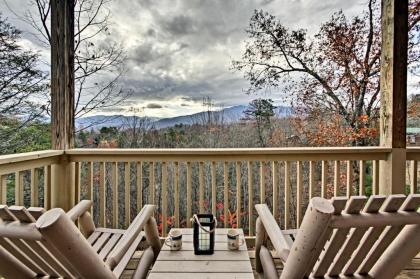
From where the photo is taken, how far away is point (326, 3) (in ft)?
13.1

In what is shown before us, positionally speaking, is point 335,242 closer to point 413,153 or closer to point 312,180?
point 312,180

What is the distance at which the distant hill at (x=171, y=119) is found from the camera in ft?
12.9

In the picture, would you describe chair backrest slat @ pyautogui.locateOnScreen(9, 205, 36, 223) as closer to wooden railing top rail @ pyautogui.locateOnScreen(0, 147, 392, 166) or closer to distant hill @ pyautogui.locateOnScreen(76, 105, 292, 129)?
wooden railing top rail @ pyautogui.locateOnScreen(0, 147, 392, 166)

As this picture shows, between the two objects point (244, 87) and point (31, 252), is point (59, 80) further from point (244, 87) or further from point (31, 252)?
point (244, 87)

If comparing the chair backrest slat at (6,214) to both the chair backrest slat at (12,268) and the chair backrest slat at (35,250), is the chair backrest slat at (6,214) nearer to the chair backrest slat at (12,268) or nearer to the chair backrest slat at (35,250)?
the chair backrest slat at (35,250)

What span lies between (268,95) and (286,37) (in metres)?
0.94

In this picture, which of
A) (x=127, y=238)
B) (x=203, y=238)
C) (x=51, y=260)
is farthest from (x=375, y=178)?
(x=51, y=260)

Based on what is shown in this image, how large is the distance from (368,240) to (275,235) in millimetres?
533

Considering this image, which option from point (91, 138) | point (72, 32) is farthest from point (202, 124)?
point (72, 32)

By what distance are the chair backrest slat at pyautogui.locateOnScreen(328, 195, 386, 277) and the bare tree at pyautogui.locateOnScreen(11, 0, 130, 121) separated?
3.41 m

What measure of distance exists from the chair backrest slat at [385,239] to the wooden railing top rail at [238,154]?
145 centimetres

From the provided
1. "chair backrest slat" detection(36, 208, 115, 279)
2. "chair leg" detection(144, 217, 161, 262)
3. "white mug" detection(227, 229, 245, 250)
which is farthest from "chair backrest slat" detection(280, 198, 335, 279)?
"chair leg" detection(144, 217, 161, 262)

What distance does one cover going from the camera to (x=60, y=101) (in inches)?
112

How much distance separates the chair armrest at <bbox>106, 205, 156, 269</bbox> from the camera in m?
1.50
